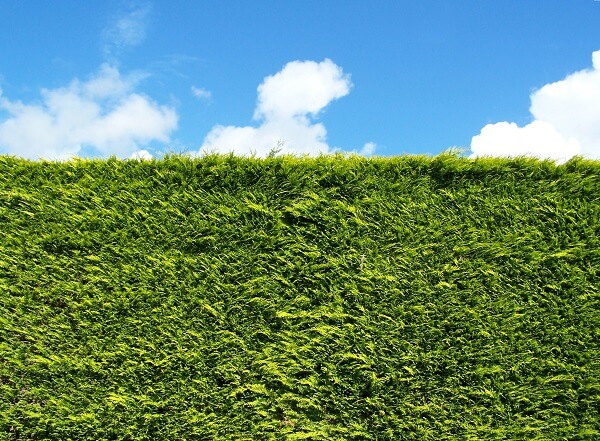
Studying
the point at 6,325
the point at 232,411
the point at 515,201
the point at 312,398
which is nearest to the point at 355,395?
the point at 312,398

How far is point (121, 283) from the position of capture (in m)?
4.23

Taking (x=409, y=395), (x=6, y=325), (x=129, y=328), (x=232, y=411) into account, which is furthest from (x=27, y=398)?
(x=409, y=395)

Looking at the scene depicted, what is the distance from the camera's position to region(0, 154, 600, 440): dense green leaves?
4023 millimetres

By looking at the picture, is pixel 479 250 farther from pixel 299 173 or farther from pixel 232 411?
pixel 232 411

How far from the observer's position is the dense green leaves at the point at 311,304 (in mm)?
4023

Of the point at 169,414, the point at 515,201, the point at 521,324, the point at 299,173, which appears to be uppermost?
the point at 299,173

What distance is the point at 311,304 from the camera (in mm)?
4102

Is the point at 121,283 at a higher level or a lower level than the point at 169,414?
higher

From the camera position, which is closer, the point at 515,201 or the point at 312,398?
the point at 312,398

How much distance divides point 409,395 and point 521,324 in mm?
1401

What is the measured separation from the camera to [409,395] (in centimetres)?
402

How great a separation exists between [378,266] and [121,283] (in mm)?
2793

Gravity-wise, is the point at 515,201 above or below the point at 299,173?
below

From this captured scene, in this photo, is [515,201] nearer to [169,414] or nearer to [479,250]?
[479,250]
